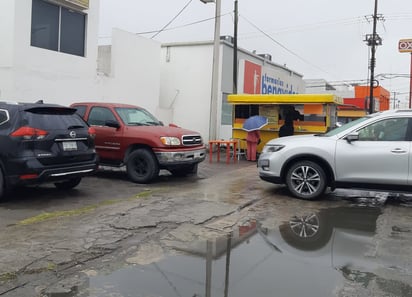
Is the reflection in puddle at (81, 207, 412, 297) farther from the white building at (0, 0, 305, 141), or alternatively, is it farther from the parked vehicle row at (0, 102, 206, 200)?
the white building at (0, 0, 305, 141)

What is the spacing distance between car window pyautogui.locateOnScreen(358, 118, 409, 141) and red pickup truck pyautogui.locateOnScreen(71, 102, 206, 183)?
3851mm

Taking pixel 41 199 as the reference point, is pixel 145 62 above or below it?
above

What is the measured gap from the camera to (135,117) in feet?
36.1

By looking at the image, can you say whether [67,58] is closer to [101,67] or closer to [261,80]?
[101,67]

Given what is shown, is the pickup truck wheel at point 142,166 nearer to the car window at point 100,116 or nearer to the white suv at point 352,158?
the car window at point 100,116

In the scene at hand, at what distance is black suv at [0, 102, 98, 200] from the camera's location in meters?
7.41

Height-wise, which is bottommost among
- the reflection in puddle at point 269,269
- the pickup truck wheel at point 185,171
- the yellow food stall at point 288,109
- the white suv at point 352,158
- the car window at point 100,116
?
the reflection in puddle at point 269,269

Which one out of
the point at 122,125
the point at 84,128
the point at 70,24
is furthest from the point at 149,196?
the point at 70,24

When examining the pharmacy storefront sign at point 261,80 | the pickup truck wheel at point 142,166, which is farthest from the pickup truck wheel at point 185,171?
the pharmacy storefront sign at point 261,80

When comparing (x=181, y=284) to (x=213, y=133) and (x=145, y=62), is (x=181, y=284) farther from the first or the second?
(x=145, y=62)

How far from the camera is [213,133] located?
58.3ft

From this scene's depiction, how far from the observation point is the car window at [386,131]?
8.16m

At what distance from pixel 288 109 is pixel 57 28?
8060mm

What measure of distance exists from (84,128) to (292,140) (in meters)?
4.02
